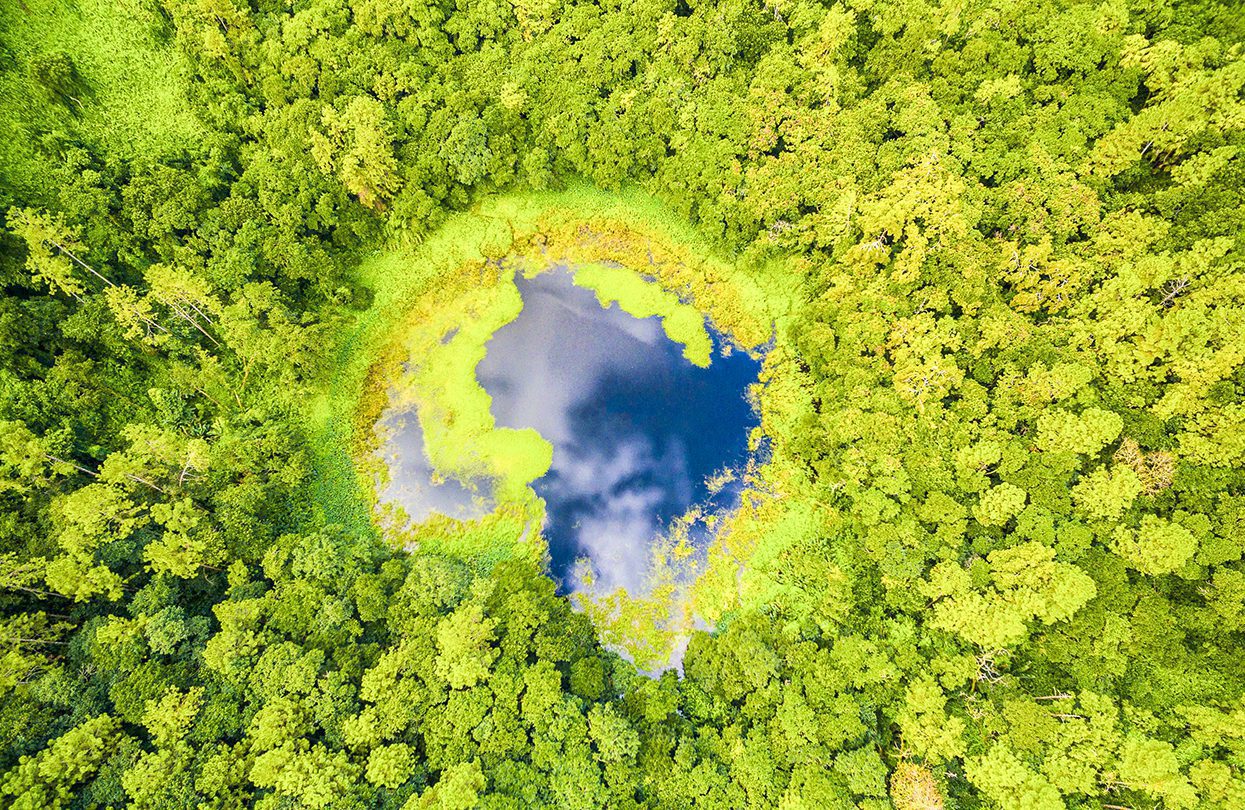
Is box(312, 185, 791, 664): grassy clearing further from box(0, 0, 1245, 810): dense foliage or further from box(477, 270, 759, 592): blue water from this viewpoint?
box(0, 0, 1245, 810): dense foliage

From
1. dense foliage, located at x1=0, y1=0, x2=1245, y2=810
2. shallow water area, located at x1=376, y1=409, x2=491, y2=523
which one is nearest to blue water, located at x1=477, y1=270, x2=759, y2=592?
dense foliage, located at x1=0, y1=0, x2=1245, y2=810

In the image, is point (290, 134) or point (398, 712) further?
point (290, 134)

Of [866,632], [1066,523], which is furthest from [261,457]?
[1066,523]

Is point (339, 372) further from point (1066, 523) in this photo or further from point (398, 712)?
point (1066, 523)

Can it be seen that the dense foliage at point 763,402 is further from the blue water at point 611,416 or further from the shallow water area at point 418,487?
the blue water at point 611,416

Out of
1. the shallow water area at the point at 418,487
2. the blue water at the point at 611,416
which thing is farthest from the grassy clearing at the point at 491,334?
the blue water at the point at 611,416

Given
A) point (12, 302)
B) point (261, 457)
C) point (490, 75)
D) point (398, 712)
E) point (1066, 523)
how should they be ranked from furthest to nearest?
point (490, 75) < point (261, 457) < point (12, 302) < point (1066, 523) < point (398, 712)
